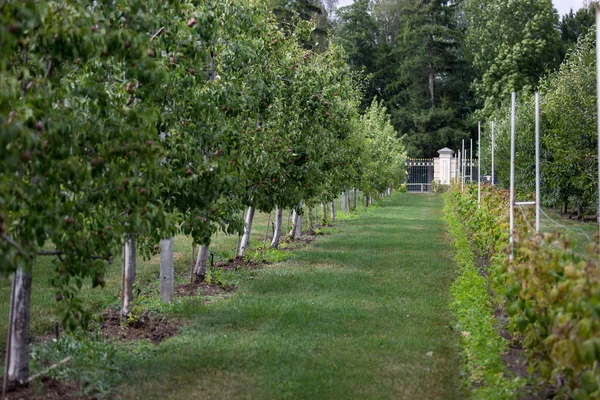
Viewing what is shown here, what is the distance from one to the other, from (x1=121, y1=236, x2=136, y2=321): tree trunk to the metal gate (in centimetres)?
4651

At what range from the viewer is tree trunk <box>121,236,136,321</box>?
8.39m

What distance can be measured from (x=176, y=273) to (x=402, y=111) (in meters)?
45.6

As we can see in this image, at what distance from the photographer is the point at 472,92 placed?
59156mm

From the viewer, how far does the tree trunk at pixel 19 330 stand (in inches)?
229

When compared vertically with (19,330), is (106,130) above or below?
above

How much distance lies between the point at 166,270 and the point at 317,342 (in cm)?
269

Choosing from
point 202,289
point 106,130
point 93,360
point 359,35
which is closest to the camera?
point 106,130

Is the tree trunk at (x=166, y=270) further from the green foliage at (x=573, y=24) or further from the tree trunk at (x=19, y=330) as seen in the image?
the green foliage at (x=573, y=24)

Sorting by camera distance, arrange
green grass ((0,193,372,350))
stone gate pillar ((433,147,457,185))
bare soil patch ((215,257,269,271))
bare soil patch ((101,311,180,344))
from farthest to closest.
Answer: stone gate pillar ((433,147,457,185)), bare soil patch ((215,257,269,271)), green grass ((0,193,372,350)), bare soil patch ((101,311,180,344))

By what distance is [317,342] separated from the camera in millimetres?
7613

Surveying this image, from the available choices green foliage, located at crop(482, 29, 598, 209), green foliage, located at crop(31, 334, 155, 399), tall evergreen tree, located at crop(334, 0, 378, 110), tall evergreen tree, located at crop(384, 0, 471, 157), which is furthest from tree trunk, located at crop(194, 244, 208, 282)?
tall evergreen tree, located at crop(334, 0, 378, 110)

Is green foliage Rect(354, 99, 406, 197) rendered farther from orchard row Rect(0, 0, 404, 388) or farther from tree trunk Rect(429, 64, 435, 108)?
tree trunk Rect(429, 64, 435, 108)

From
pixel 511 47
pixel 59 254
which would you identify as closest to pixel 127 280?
pixel 59 254

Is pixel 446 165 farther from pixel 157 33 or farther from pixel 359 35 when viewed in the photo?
pixel 157 33
